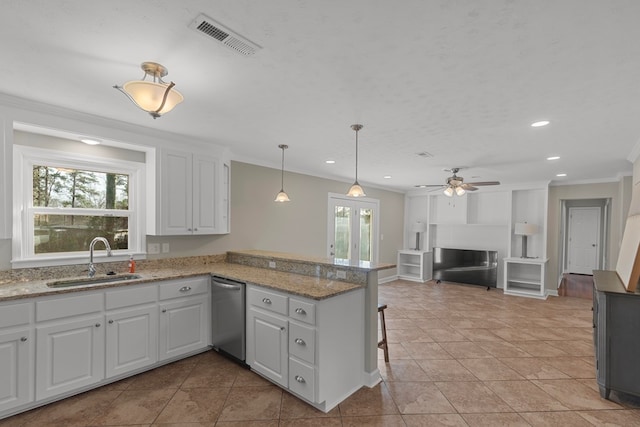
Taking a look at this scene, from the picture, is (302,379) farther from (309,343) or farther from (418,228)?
(418,228)

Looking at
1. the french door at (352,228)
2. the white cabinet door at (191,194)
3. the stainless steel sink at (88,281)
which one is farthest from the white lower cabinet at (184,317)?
the french door at (352,228)

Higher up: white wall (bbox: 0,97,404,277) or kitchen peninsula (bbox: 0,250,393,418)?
white wall (bbox: 0,97,404,277)

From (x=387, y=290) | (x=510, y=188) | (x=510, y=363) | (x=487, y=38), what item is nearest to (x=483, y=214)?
(x=510, y=188)

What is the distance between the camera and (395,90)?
87.0 inches

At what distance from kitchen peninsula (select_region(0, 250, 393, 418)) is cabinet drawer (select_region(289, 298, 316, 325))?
0.03 metres

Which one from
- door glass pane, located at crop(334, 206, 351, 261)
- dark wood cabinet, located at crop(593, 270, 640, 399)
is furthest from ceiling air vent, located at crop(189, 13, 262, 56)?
door glass pane, located at crop(334, 206, 351, 261)

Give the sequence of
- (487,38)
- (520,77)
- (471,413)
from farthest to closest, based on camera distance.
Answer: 1. (471,413)
2. (520,77)
3. (487,38)

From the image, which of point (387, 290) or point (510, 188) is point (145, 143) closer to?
point (387, 290)

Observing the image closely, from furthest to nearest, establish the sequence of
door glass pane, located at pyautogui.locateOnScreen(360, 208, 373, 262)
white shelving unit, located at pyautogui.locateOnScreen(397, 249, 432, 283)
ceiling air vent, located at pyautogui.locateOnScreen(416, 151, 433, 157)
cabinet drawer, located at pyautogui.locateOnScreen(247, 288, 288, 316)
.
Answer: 1. white shelving unit, located at pyautogui.locateOnScreen(397, 249, 432, 283)
2. door glass pane, located at pyautogui.locateOnScreen(360, 208, 373, 262)
3. ceiling air vent, located at pyautogui.locateOnScreen(416, 151, 433, 157)
4. cabinet drawer, located at pyautogui.locateOnScreen(247, 288, 288, 316)

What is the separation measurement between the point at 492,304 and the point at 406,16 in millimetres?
5663

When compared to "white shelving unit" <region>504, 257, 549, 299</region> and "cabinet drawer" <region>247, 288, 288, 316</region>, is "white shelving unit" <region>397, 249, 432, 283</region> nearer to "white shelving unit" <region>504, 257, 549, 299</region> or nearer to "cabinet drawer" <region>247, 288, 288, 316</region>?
"white shelving unit" <region>504, 257, 549, 299</region>

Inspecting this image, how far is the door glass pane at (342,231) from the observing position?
246 inches

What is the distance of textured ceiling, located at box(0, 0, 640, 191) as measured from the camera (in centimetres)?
142

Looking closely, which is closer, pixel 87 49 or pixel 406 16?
pixel 406 16
